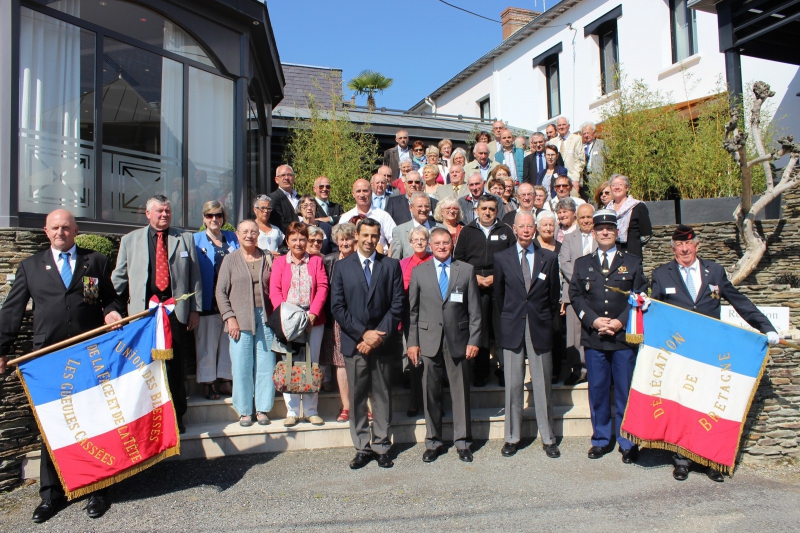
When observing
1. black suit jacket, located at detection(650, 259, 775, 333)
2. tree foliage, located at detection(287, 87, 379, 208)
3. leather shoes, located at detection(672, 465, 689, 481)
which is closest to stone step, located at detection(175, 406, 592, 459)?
leather shoes, located at detection(672, 465, 689, 481)

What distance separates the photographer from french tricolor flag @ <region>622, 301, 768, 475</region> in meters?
4.90

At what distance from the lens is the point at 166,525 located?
414 cm

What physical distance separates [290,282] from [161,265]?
117 centimetres

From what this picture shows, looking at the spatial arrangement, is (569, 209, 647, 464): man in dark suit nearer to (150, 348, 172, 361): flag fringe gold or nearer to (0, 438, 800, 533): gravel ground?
(0, 438, 800, 533): gravel ground

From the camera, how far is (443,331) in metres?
5.46

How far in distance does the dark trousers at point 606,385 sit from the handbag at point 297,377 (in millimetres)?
2512

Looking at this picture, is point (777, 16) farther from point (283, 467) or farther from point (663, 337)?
point (283, 467)

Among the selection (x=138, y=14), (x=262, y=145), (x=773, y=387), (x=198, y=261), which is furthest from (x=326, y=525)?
(x=262, y=145)

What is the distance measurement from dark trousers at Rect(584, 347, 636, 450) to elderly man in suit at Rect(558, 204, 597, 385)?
103 cm

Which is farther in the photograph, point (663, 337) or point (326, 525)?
point (663, 337)

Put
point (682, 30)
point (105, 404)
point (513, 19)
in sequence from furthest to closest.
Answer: point (513, 19) < point (682, 30) < point (105, 404)

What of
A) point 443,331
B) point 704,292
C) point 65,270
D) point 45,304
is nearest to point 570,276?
point 704,292

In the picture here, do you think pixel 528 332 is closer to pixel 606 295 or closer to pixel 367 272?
pixel 606 295

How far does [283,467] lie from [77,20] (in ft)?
19.3
